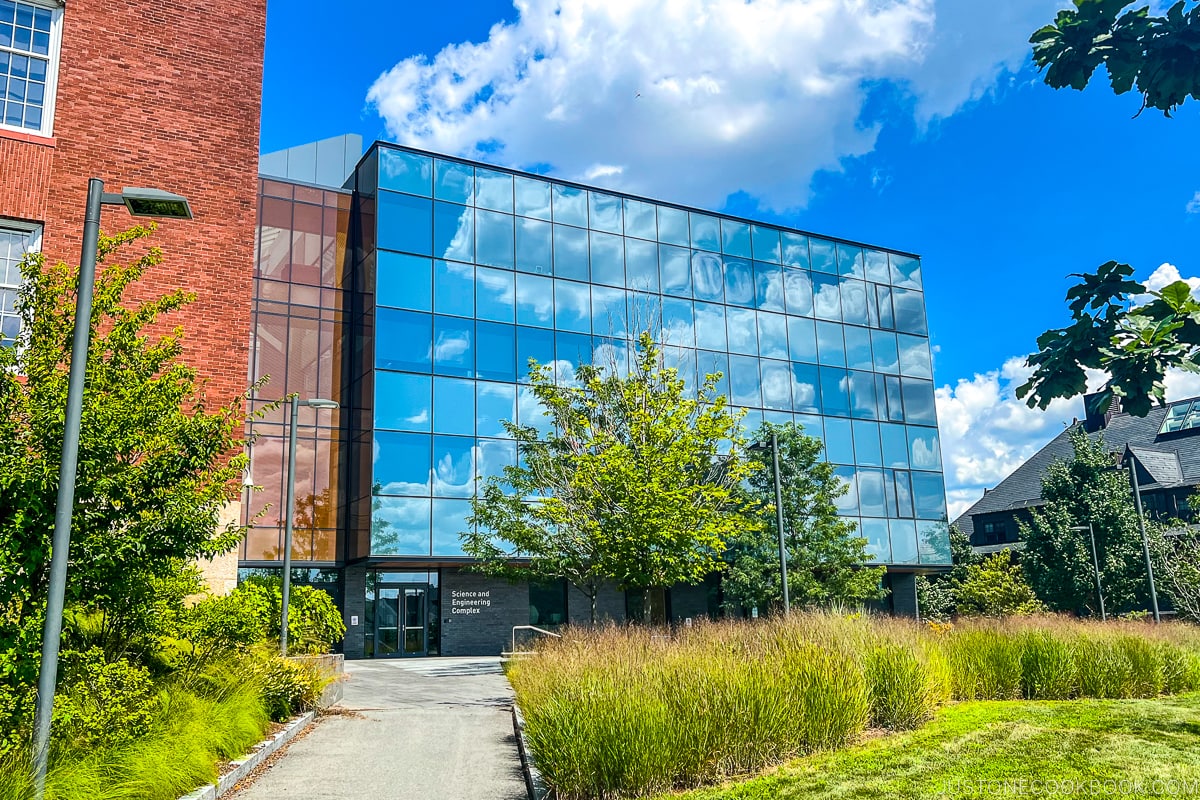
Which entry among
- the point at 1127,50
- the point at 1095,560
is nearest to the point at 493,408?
the point at 1095,560

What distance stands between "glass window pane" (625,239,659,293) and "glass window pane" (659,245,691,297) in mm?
328

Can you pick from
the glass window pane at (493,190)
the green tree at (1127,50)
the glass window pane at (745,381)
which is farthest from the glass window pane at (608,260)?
the green tree at (1127,50)

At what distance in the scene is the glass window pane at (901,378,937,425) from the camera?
143 ft

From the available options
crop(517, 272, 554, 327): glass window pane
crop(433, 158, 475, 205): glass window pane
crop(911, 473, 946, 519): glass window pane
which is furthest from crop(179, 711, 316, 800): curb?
crop(911, 473, 946, 519): glass window pane

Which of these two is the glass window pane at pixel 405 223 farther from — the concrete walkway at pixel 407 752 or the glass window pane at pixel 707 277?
the concrete walkway at pixel 407 752

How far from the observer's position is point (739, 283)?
41219mm

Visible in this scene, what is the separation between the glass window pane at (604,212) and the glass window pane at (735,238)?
5161mm

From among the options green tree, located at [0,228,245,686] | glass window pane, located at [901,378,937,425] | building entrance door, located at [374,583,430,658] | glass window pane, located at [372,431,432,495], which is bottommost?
building entrance door, located at [374,583,430,658]

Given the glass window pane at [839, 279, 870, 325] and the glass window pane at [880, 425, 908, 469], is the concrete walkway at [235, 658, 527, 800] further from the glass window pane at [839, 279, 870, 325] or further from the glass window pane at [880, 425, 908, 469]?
the glass window pane at [839, 279, 870, 325]

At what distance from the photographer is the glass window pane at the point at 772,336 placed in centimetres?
4078

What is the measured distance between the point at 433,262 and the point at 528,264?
384cm

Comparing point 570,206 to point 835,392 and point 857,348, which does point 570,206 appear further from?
point 857,348

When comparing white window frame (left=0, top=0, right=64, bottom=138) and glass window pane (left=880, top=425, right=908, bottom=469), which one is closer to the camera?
white window frame (left=0, top=0, right=64, bottom=138)

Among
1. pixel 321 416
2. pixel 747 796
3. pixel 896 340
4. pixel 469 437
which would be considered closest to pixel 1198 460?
pixel 896 340
